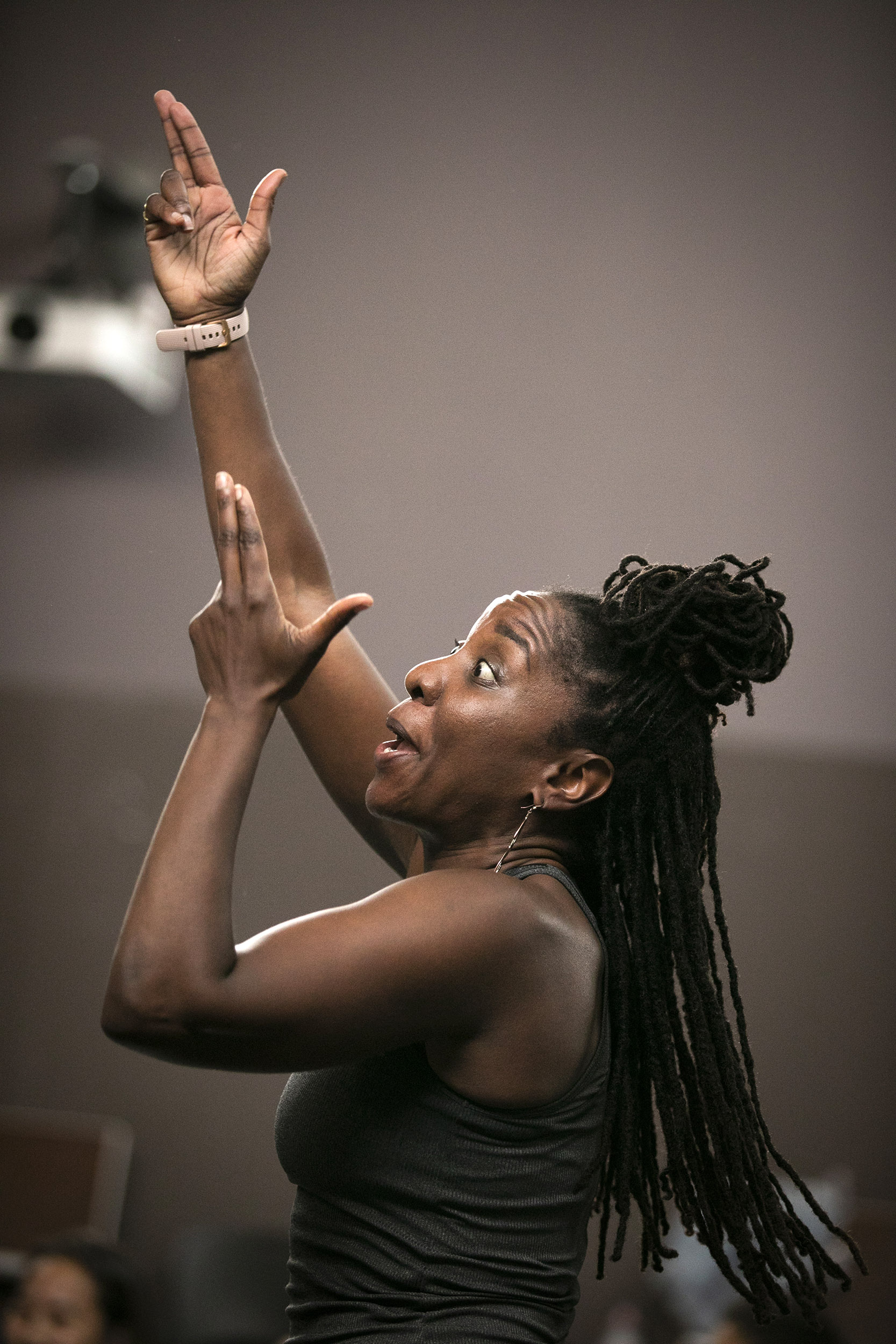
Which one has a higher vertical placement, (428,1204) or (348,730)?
(348,730)

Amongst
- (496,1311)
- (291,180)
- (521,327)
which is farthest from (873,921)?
(291,180)

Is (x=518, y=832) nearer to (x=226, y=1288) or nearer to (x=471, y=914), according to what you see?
(x=471, y=914)

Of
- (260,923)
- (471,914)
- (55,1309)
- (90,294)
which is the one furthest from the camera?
(90,294)

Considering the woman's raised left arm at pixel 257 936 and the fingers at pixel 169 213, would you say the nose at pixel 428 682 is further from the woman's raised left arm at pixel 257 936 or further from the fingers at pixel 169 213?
the fingers at pixel 169 213

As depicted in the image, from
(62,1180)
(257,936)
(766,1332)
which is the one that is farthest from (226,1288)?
(257,936)

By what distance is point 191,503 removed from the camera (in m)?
3.34

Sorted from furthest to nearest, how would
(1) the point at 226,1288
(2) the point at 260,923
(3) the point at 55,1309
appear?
1. (2) the point at 260,923
2. (1) the point at 226,1288
3. (3) the point at 55,1309

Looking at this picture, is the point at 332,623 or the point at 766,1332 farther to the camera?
the point at 766,1332

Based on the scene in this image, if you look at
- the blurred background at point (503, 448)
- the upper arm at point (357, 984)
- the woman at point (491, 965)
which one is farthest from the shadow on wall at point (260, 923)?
the upper arm at point (357, 984)

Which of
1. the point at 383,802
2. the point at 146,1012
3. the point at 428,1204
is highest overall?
the point at 383,802

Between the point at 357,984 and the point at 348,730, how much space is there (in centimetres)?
56

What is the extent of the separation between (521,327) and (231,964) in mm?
2321

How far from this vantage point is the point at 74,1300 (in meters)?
2.63

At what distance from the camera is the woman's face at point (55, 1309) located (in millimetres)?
2588
